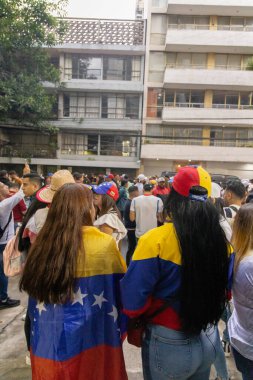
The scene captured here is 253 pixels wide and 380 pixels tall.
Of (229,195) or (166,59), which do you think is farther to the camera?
(166,59)

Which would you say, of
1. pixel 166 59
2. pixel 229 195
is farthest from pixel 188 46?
pixel 229 195

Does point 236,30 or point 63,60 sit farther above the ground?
point 236,30

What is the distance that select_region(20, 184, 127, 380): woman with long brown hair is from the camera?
1.53 m

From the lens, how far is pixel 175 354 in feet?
4.72

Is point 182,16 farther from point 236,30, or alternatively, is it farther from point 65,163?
point 65,163

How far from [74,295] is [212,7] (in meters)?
26.8

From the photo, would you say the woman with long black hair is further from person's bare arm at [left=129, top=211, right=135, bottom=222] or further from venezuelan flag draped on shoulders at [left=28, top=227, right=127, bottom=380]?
person's bare arm at [left=129, top=211, right=135, bottom=222]

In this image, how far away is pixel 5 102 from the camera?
1720 cm

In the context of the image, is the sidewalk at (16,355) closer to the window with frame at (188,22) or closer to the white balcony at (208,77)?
the white balcony at (208,77)

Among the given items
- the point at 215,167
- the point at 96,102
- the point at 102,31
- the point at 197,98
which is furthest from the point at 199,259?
the point at 102,31

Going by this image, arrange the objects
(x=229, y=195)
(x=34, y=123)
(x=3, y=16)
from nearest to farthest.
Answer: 1. (x=229, y=195)
2. (x=3, y=16)
3. (x=34, y=123)

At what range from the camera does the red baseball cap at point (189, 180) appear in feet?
4.89

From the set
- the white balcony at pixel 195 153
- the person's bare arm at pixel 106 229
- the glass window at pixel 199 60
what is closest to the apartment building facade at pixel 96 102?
the white balcony at pixel 195 153

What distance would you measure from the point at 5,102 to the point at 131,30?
480 inches
